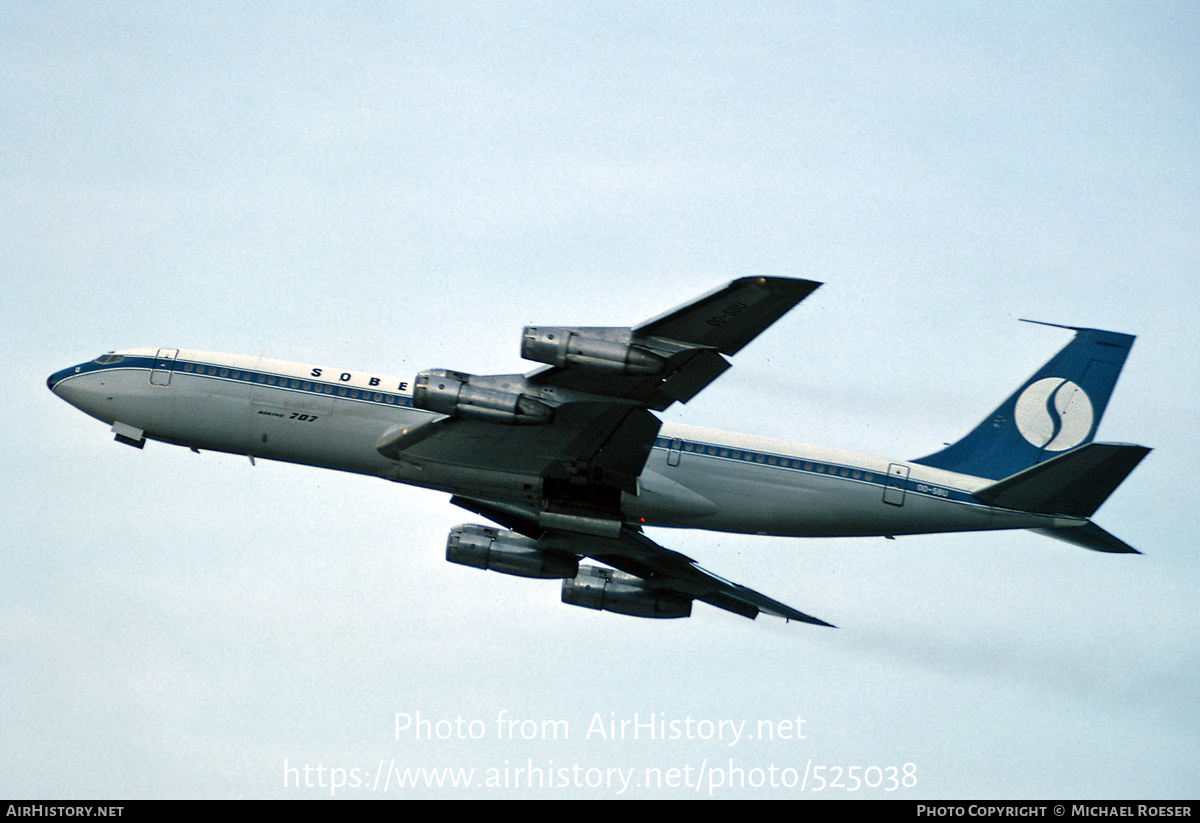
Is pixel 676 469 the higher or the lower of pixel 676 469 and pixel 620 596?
the higher

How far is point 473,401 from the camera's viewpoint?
3097 cm

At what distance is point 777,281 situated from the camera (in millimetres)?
25891

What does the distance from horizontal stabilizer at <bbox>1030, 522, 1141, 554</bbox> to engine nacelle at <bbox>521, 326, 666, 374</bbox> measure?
1390 centimetres

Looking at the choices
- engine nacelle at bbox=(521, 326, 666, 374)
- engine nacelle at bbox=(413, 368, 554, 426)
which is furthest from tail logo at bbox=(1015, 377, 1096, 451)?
engine nacelle at bbox=(413, 368, 554, 426)

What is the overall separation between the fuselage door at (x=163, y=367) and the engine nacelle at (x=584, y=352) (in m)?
14.6

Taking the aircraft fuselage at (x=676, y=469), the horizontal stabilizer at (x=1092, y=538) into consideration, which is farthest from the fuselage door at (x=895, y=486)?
the horizontal stabilizer at (x=1092, y=538)

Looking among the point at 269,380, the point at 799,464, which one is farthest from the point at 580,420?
the point at 269,380

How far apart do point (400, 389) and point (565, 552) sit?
851 centimetres

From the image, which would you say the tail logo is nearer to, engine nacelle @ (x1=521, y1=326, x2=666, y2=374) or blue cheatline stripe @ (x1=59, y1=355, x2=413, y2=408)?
engine nacelle @ (x1=521, y1=326, x2=666, y2=374)

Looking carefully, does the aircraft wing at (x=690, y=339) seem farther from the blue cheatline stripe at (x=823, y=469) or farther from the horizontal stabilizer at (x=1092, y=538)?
the horizontal stabilizer at (x=1092, y=538)

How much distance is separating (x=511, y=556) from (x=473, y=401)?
9.97 meters

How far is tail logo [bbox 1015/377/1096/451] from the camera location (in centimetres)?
3625

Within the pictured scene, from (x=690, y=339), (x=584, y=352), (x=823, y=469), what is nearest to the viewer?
(x=690, y=339)

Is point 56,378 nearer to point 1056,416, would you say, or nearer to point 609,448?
point 609,448
